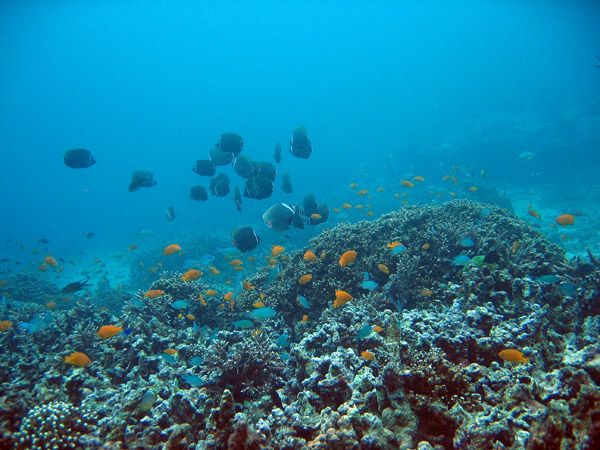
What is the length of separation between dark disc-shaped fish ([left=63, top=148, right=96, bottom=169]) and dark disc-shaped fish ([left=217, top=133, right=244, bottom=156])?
10.4ft

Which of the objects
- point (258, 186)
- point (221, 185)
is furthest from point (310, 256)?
point (221, 185)

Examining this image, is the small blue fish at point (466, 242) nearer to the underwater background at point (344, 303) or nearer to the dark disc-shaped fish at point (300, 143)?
the underwater background at point (344, 303)

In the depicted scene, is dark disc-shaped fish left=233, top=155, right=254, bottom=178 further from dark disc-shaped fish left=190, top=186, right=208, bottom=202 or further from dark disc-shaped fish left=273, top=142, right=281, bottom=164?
dark disc-shaped fish left=190, top=186, right=208, bottom=202

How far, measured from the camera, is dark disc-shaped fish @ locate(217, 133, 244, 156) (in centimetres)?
627

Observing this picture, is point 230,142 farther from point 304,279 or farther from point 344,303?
point 344,303

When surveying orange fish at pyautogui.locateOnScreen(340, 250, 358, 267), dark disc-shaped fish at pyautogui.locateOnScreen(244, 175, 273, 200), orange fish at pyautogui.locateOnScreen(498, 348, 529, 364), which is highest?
dark disc-shaped fish at pyautogui.locateOnScreen(244, 175, 273, 200)

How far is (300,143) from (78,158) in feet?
17.5

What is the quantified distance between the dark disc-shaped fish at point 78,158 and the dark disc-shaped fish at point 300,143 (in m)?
4.83

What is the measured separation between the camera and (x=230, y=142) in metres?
6.29

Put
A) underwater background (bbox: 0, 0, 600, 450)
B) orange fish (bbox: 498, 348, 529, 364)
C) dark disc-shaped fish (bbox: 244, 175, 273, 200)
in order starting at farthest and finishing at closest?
1. dark disc-shaped fish (bbox: 244, 175, 273, 200)
2. orange fish (bbox: 498, 348, 529, 364)
3. underwater background (bbox: 0, 0, 600, 450)

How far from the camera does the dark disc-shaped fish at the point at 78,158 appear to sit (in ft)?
21.0

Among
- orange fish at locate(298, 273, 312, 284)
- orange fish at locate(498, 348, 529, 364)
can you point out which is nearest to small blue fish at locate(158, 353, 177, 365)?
orange fish at locate(298, 273, 312, 284)

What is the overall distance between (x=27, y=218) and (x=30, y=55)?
7258cm

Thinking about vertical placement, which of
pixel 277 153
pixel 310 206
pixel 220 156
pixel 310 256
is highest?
pixel 277 153
